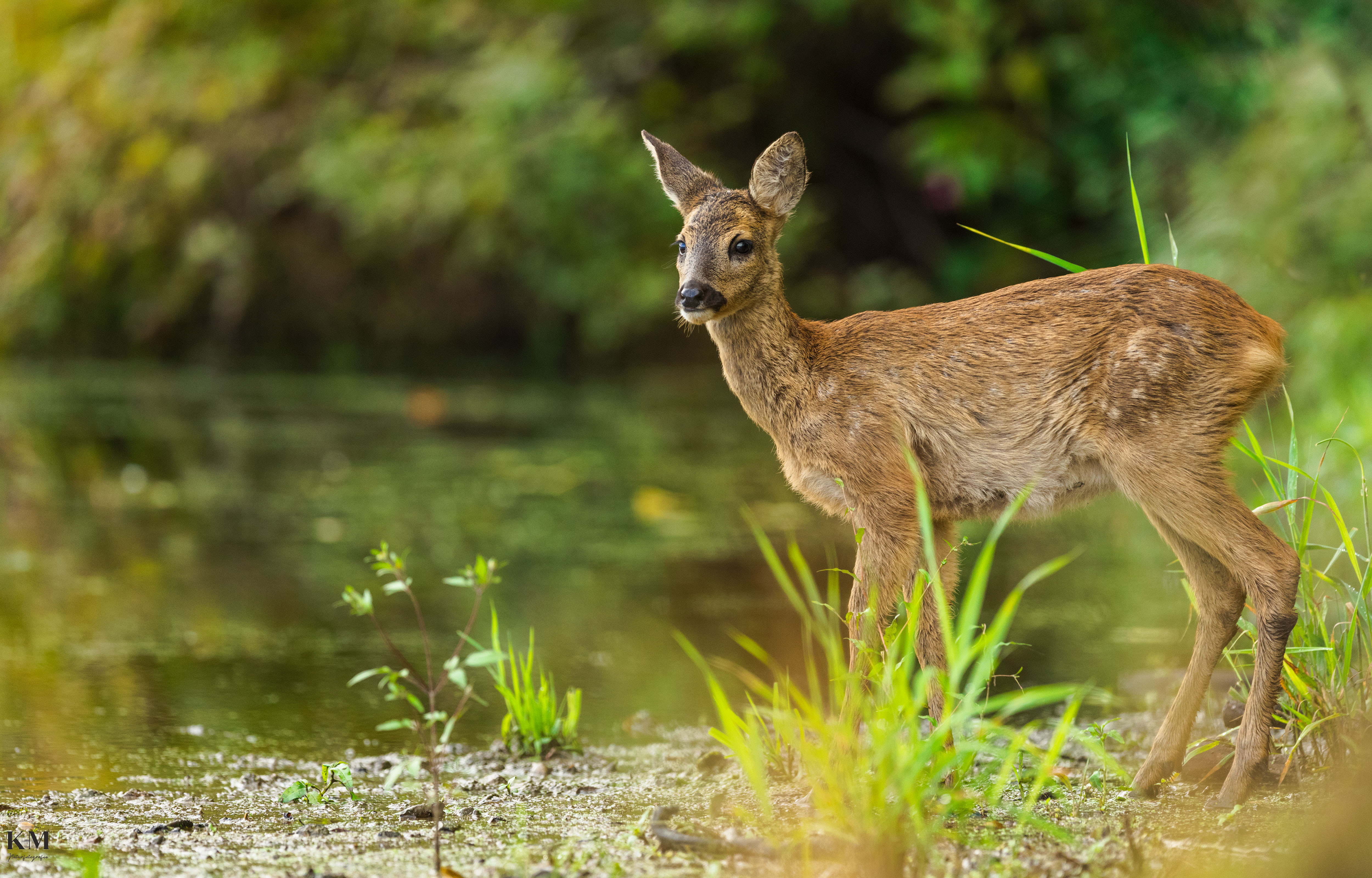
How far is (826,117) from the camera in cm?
1773

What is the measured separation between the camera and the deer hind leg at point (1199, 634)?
392 cm

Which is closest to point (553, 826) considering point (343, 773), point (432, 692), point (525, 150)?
point (432, 692)

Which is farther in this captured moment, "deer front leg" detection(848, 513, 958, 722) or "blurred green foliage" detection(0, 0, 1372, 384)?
"blurred green foliage" detection(0, 0, 1372, 384)

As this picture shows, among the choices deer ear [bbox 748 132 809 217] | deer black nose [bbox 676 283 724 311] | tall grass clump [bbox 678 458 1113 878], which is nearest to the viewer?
tall grass clump [bbox 678 458 1113 878]

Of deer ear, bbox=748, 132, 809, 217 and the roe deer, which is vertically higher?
deer ear, bbox=748, 132, 809, 217

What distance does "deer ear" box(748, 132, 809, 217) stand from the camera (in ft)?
14.9

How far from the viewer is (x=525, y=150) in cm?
1507

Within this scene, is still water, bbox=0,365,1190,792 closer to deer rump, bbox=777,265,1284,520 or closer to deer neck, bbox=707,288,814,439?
deer neck, bbox=707,288,814,439

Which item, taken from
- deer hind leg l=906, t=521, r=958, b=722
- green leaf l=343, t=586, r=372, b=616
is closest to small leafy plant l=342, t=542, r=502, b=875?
green leaf l=343, t=586, r=372, b=616

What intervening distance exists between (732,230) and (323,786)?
1986mm

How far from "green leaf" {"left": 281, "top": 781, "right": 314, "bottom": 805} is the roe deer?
144cm

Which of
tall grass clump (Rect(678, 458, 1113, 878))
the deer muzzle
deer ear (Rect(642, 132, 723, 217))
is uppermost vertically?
deer ear (Rect(642, 132, 723, 217))

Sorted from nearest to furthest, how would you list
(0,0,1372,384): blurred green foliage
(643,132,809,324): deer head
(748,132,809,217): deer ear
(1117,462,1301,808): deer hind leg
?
(1117,462,1301,808): deer hind leg → (643,132,809,324): deer head → (748,132,809,217): deer ear → (0,0,1372,384): blurred green foliage

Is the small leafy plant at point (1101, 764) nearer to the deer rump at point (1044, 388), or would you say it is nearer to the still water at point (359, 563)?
the deer rump at point (1044, 388)
